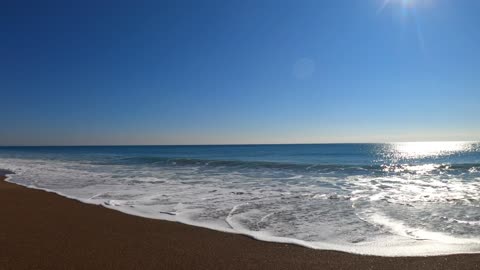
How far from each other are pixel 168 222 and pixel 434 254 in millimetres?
4564

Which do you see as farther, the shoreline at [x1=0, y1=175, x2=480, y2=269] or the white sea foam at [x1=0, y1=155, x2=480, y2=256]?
the white sea foam at [x1=0, y1=155, x2=480, y2=256]

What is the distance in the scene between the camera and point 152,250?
15.4 ft

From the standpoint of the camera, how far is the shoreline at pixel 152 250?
4.15 metres

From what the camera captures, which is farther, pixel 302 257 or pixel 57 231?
pixel 57 231

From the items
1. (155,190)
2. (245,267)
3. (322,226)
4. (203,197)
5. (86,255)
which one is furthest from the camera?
(155,190)

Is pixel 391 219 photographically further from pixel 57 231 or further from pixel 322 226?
pixel 57 231

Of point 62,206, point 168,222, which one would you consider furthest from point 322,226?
point 62,206

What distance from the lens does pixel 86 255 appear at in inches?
174

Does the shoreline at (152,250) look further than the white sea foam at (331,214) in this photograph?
No

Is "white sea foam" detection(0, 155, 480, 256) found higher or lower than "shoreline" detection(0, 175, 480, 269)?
lower

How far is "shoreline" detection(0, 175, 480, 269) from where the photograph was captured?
4.15m

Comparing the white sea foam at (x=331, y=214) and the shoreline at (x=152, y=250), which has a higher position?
the shoreline at (x=152, y=250)

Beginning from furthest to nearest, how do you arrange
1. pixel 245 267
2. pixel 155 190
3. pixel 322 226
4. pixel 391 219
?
pixel 155 190 → pixel 391 219 → pixel 322 226 → pixel 245 267

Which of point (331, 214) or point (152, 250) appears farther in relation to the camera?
point (331, 214)
